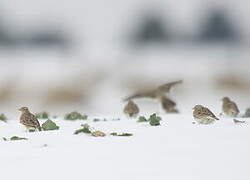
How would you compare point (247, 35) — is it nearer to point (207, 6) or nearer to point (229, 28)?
point (229, 28)

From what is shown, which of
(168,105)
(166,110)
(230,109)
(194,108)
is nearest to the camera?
(194,108)

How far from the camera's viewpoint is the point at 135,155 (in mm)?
9312

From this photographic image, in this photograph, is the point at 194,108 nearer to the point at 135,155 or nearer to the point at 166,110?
the point at 135,155

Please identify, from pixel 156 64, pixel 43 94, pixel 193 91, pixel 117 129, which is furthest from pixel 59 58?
pixel 117 129

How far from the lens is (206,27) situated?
57.9 metres

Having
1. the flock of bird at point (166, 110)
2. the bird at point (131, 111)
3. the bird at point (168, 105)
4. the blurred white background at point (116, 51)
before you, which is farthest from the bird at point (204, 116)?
the blurred white background at point (116, 51)

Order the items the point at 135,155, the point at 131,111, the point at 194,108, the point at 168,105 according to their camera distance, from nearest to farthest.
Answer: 1. the point at 135,155
2. the point at 194,108
3. the point at 131,111
4. the point at 168,105

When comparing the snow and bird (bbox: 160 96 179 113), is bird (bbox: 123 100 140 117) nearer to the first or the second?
bird (bbox: 160 96 179 113)

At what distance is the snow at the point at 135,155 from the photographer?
28.4 ft

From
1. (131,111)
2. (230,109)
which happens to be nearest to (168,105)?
(131,111)

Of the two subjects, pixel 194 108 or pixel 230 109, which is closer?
pixel 194 108

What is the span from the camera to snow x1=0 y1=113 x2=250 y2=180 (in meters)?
8.65

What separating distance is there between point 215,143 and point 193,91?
1199 inches

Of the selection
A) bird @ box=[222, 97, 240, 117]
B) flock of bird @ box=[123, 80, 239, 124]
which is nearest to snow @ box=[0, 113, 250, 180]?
flock of bird @ box=[123, 80, 239, 124]
